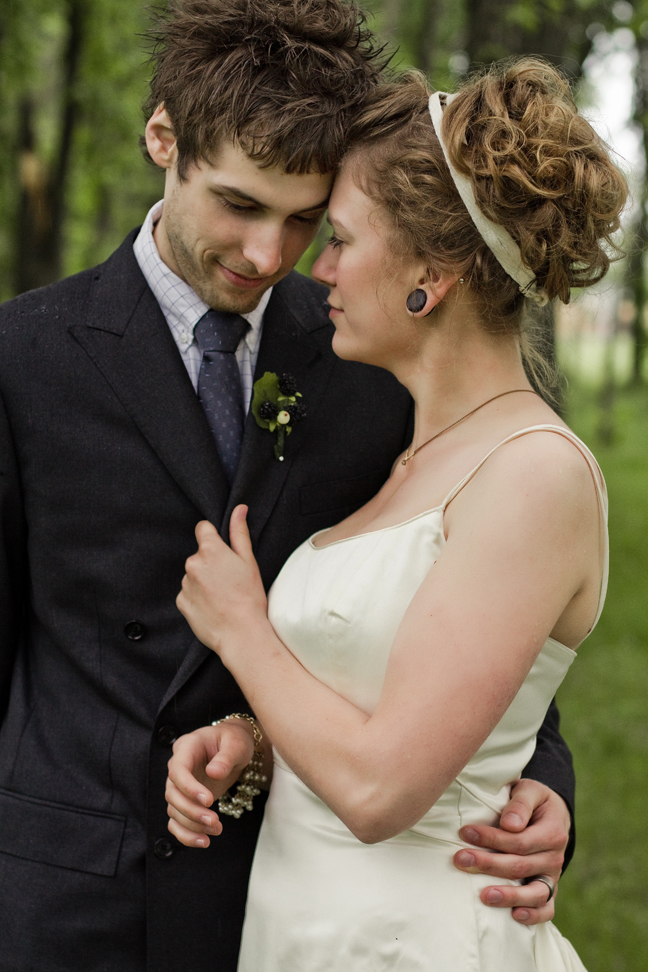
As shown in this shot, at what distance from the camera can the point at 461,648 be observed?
173cm

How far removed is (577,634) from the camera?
205 cm

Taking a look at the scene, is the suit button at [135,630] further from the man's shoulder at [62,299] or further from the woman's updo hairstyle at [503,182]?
the woman's updo hairstyle at [503,182]

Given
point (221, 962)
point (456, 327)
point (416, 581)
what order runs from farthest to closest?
point (221, 962)
point (456, 327)
point (416, 581)

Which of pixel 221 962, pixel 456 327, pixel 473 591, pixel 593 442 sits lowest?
pixel 593 442

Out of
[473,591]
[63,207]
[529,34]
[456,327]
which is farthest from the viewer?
[63,207]

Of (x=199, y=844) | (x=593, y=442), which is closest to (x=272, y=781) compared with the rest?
(x=199, y=844)

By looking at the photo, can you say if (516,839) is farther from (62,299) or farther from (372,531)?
(62,299)

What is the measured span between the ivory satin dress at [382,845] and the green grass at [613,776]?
94.3 inches

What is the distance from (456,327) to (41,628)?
1.29 m

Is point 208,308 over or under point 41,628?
over

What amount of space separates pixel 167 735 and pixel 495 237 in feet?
4.50

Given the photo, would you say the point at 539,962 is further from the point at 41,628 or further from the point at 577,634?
the point at 41,628

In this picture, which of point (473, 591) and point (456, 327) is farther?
point (456, 327)

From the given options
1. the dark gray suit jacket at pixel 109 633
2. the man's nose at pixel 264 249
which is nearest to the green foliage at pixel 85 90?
the man's nose at pixel 264 249
